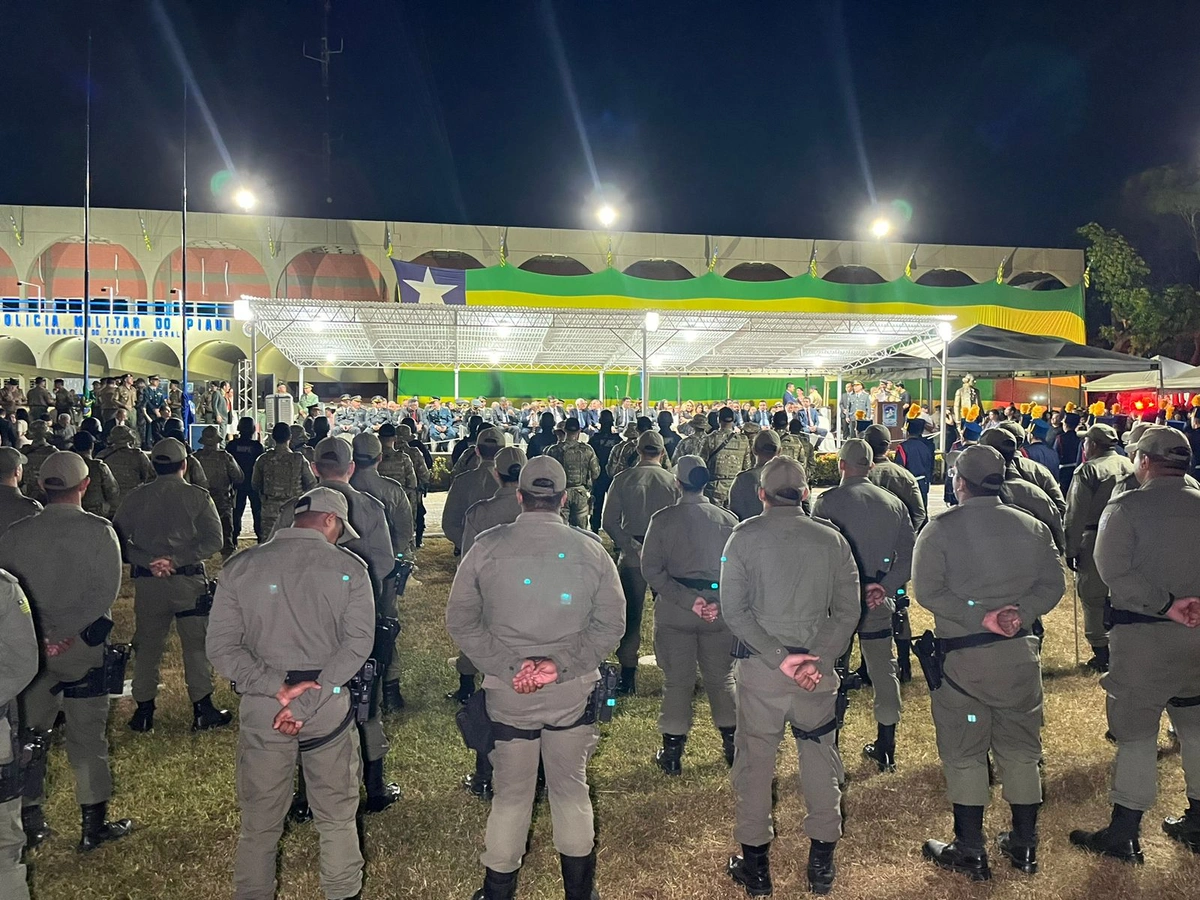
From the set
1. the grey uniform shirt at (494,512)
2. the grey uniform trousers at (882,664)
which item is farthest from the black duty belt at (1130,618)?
the grey uniform shirt at (494,512)

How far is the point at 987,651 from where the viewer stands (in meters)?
3.70

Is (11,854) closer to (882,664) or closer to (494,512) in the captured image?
(494,512)

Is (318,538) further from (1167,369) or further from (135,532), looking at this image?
(1167,369)

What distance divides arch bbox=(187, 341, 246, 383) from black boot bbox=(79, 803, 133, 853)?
28104 mm

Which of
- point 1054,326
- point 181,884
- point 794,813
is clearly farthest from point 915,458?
point 1054,326

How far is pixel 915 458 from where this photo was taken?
36.1ft

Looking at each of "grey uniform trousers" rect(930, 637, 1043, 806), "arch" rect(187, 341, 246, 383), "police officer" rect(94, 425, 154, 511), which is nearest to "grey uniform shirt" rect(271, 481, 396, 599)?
"grey uniform trousers" rect(930, 637, 1043, 806)

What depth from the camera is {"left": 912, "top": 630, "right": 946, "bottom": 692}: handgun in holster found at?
3834 millimetres

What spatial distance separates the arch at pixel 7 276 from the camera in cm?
2875

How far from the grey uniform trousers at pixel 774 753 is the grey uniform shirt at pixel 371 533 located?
2748 mm

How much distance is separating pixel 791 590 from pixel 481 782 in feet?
7.64

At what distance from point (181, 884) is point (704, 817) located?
2714 mm

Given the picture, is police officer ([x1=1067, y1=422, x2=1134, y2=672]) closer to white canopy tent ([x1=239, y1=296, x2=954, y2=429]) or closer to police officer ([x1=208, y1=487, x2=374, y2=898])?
police officer ([x1=208, y1=487, x2=374, y2=898])

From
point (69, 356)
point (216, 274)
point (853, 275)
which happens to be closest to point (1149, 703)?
point (216, 274)
